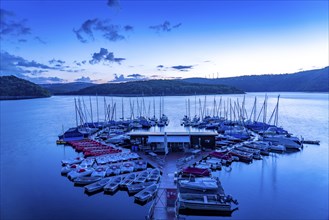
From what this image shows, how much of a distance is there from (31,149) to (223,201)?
1387 inches

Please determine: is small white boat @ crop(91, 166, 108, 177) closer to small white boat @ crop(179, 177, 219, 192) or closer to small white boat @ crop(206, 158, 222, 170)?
small white boat @ crop(179, 177, 219, 192)

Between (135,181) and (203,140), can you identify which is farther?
(203,140)

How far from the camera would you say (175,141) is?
30672 millimetres

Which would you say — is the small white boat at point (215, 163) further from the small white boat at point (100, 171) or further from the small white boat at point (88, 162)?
the small white boat at point (88, 162)

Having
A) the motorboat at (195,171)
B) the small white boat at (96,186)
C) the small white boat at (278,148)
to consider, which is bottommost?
the small white boat at (278,148)

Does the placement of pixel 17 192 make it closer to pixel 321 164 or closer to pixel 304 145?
pixel 321 164

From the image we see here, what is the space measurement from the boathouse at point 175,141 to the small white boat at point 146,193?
991cm

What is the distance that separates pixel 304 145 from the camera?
40.1 metres

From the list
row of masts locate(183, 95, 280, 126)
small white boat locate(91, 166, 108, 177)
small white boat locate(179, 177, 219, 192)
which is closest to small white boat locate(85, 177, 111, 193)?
small white boat locate(91, 166, 108, 177)

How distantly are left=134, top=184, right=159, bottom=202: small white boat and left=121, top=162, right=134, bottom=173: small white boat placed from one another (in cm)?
487

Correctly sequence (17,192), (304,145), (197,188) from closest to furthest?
(197,188), (17,192), (304,145)

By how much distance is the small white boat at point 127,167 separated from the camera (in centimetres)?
2492

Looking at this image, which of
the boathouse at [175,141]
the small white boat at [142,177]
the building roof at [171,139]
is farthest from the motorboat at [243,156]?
the small white boat at [142,177]

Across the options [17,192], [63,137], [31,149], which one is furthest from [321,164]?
[31,149]
